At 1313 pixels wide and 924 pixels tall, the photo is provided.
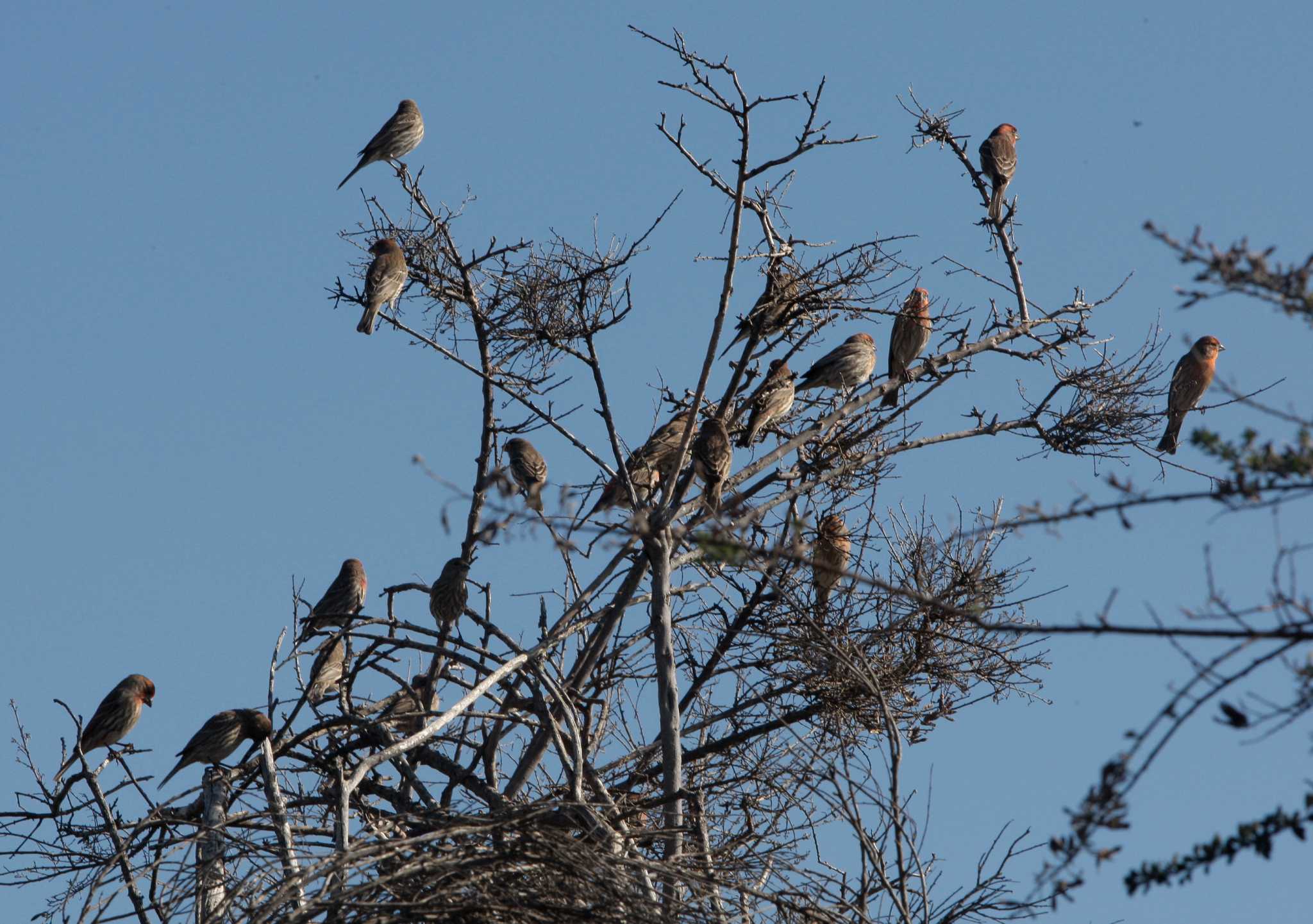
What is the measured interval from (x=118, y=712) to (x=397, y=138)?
5756mm

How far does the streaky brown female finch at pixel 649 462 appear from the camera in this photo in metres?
9.63

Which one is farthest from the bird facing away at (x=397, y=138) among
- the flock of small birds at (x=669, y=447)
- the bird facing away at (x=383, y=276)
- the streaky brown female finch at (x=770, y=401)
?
the streaky brown female finch at (x=770, y=401)

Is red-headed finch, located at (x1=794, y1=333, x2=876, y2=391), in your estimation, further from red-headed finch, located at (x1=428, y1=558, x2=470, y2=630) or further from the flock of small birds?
red-headed finch, located at (x1=428, y1=558, x2=470, y2=630)

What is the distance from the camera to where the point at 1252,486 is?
350 cm

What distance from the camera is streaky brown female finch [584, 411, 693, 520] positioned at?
31.6 ft

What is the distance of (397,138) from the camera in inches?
569

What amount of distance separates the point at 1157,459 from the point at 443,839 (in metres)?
6.08

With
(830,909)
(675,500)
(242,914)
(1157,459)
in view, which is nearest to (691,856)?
(830,909)

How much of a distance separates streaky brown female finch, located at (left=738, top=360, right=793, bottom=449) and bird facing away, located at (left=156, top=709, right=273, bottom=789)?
3.87m

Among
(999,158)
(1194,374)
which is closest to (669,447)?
(999,158)

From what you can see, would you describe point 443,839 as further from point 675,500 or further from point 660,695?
point 675,500

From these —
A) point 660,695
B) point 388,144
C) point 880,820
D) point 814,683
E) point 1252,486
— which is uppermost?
point 388,144

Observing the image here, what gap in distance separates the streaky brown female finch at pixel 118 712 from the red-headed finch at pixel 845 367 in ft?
17.7

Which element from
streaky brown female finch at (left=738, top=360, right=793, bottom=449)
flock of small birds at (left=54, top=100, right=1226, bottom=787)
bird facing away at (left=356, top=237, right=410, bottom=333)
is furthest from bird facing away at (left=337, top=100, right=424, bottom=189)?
streaky brown female finch at (left=738, top=360, right=793, bottom=449)
